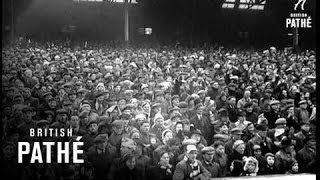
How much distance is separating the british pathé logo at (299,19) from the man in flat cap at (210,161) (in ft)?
5.64

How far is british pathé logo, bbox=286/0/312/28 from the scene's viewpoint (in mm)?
5566

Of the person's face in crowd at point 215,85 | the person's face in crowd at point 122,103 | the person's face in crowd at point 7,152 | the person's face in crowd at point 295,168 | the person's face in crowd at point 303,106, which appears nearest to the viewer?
the person's face in crowd at point 7,152

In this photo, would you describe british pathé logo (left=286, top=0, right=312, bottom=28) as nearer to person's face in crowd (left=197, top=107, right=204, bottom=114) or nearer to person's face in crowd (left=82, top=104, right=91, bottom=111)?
person's face in crowd (left=197, top=107, right=204, bottom=114)

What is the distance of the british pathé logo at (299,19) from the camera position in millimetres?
5566

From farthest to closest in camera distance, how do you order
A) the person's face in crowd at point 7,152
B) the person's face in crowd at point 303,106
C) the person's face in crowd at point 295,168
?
the person's face in crowd at point 303,106 → the person's face in crowd at point 295,168 → the person's face in crowd at point 7,152

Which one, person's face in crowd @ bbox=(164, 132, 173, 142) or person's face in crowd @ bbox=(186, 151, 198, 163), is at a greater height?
person's face in crowd @ bbox=(164, 132, 173, 142)

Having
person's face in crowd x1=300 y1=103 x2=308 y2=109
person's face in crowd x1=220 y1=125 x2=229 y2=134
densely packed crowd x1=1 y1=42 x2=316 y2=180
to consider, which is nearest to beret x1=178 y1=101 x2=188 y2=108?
densely packed crowd x1=1 y1=42 x2=316 y2=180

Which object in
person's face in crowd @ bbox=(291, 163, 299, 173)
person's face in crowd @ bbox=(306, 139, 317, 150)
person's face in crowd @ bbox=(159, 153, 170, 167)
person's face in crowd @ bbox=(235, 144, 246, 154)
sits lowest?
person's face in crowd @ bbox=(291, 163, 299, 173)

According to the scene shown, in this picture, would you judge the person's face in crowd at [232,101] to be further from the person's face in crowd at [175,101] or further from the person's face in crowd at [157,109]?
the person's face in crowd at [157,109]

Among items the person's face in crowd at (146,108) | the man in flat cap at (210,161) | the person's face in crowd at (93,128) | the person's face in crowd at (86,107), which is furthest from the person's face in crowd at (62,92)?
the man in flat cap at (210,161)

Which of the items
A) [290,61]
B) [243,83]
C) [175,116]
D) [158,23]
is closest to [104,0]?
[158,23]

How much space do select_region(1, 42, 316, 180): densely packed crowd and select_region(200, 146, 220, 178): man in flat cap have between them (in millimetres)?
11

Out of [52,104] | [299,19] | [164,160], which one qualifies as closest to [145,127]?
[164,160]

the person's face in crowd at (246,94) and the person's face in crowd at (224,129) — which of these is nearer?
the person's face in crowd at (224,129)
